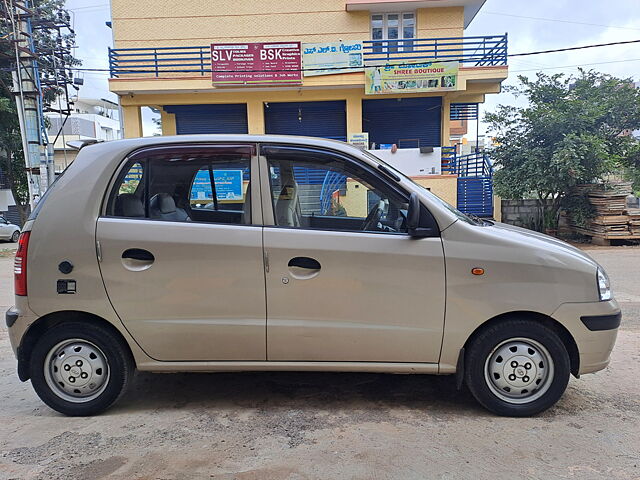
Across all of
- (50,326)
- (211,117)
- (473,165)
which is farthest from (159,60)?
(50,326)

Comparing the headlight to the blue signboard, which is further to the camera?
the blue signboard

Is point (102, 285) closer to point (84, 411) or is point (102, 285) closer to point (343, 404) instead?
point (84, 411)

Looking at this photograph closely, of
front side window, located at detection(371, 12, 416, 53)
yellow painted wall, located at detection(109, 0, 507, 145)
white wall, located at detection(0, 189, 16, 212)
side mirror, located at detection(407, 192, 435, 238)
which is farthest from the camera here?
white wall, located at detection(0, 189, 16, 212)

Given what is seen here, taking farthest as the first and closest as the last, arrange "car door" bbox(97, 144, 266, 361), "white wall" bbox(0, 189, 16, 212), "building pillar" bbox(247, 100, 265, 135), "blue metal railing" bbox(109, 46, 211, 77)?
"white wall" bbox(0, 189, 16, 212), "building pillar" bbox(247, 100, 265, 135), "blue metal railing" bbox(109, 46, 211, 77), "car door" bbox(97, 144, 266, 361)

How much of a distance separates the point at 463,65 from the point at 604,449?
15901mm

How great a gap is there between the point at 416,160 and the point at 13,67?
1311 centimetres

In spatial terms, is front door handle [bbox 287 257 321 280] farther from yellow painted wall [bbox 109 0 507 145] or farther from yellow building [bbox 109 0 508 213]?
yellow painted wall [bbox 109 0 507 145]

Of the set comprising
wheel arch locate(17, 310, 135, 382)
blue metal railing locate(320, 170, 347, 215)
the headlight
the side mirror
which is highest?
blue metal railing locate(320, 170, 347, 215)

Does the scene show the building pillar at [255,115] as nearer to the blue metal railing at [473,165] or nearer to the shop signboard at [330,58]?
the shop signboard at [330,58]

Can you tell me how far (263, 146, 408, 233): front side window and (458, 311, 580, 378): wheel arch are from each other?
2.89 ft

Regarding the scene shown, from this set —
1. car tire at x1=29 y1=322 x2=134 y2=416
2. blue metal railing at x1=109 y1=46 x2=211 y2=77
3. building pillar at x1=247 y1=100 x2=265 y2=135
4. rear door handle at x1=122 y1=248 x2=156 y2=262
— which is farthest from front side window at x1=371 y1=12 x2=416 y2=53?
car tire at x1=29 y1=322 x2=134 y2=416

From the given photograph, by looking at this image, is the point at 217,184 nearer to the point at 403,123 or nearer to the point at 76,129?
the point at 403,123

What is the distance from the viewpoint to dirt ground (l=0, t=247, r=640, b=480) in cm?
278

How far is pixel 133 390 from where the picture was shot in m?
3.98
